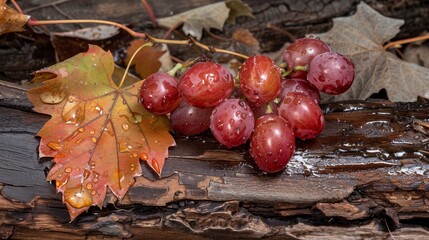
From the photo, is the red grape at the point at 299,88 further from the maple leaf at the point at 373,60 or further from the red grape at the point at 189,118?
the maple leaf at the point at 373,60

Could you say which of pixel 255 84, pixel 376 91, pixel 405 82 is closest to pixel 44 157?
pixel 255 84

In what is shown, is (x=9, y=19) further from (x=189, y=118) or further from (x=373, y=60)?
(x=373, y=60)

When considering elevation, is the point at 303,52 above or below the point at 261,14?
above

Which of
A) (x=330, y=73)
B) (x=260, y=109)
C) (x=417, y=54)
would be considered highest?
(x=330, y=73)

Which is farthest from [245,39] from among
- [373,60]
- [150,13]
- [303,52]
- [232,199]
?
[232,199]

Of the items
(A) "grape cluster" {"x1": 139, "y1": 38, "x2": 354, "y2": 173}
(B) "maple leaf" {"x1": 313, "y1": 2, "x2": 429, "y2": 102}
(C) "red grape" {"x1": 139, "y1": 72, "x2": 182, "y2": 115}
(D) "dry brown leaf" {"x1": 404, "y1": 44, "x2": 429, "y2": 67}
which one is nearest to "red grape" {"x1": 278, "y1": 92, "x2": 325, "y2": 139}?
Answer: (A) "grape cluster" {"x1": 139, "y1": 38, "x2": 354, "y2": 173}

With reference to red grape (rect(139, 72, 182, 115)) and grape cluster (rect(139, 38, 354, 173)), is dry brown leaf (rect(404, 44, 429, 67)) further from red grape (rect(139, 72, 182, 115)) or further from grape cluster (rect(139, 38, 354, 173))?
red grape (rect(139, 72, 182, 115))

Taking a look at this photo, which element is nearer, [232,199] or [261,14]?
[232,199]
